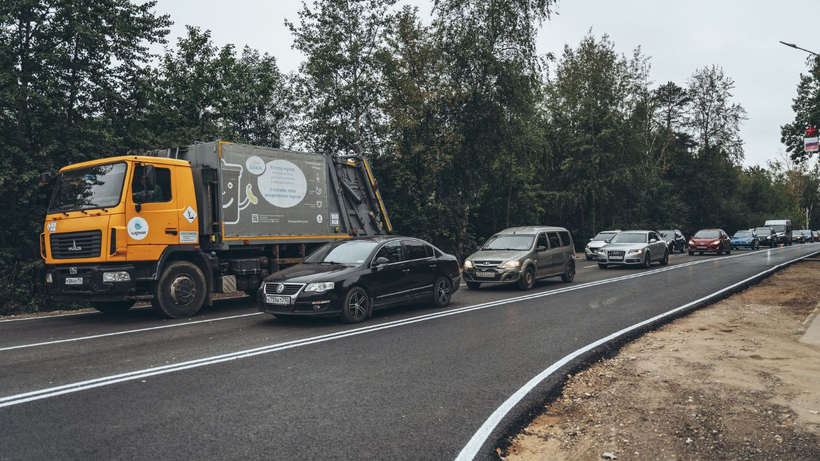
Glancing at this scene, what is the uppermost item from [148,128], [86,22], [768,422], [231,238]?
[86,22]

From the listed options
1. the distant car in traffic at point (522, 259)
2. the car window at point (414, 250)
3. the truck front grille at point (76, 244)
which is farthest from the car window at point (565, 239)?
the truck front grille at point (76, 244)

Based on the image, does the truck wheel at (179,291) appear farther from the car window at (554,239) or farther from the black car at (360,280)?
the car window at (554,239)

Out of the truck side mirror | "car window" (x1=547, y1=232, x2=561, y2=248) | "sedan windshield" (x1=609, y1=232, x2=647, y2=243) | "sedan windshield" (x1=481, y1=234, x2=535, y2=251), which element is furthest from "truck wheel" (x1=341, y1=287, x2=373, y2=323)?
"sedan windshield" (x1=609, y1=232, x2=647, y2=243)

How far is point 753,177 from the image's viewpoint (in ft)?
297

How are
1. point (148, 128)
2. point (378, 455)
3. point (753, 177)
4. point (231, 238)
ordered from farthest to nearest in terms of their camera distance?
point (753, 177) < point (148, 128) < point (231, 238) < point (378, 455)

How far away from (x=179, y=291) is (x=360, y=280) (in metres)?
3.83

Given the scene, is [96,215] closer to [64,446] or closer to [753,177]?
[64,446]

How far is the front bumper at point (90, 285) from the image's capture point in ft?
33.3

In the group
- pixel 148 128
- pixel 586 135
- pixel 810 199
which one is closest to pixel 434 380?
pixel 148 128

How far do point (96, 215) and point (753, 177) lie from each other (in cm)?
10092

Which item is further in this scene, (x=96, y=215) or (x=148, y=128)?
(x=148, y=128)

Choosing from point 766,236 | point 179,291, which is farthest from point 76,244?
point 766,236

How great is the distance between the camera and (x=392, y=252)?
11062 millimetres

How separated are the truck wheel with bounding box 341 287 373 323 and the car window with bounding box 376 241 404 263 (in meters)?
0.92
